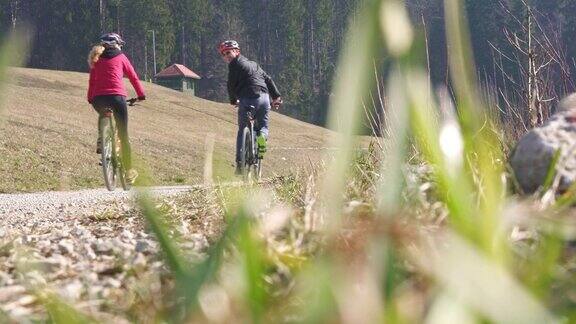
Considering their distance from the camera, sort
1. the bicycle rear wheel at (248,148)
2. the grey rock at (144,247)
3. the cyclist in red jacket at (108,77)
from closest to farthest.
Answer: the grey rock at (144,247) → the cyclist in red jacket at (108,77) → the bicycle rear wheel at (248,148)

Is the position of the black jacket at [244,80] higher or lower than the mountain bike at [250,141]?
higher

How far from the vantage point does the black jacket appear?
9.47 m

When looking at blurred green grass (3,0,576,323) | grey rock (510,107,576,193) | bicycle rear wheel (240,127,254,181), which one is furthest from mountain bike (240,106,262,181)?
blurred green grass (3,0,576,323)

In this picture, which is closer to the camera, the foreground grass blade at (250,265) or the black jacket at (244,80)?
the foreground grass blade at (250,265)

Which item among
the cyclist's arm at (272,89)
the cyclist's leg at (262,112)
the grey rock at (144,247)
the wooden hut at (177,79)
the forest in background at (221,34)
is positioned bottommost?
the grey rock at (144,247)

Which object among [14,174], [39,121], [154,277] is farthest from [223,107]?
[154,277]

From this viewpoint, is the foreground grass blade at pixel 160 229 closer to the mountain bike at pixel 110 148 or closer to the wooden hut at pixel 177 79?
the mountain bike at pixel 110 148

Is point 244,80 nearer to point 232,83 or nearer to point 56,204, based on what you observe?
point 232,83

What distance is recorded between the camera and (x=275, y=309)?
111 centimetres

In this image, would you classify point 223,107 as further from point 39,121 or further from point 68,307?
point 68,307

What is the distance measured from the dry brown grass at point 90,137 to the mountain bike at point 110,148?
4.69 ft

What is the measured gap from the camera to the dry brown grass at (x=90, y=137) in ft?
43.3

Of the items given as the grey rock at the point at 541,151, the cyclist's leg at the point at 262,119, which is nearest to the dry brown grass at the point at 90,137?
the cyclist's leg at the point at 262,119

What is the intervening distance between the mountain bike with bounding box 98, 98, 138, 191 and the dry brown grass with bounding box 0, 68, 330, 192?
4.69ft
